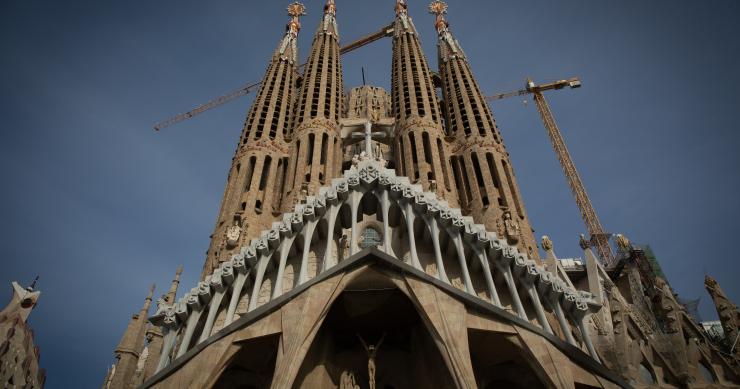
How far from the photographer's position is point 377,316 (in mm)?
18516

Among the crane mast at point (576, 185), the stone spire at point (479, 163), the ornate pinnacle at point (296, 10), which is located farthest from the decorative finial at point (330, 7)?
the crane mast at point (576, 185)

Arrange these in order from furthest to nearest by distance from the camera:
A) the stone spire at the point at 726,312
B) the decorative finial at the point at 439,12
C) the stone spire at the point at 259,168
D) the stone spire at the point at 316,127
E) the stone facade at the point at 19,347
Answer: the decorative finial at the point at 439,12
the stone spire at the point at 316,127
the stone spire at the point at 259,168
the stone spire at the point at 726,312
the stone facade at the point at 19,347

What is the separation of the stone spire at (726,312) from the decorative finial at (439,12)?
2844cm

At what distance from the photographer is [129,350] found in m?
20.0

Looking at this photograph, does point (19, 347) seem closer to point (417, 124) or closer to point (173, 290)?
point (173, 290)

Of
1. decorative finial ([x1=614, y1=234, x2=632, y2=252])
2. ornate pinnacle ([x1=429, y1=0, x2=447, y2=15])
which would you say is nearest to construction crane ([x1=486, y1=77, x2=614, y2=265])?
decorative finial ([x1=614, y1=234, x2=632, y2=252])

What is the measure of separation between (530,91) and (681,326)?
142 ft

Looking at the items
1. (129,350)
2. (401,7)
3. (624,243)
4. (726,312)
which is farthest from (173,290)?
(401,7)

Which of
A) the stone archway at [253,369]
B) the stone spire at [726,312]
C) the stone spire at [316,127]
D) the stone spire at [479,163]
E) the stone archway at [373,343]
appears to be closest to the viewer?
the stone archway at [253,369]

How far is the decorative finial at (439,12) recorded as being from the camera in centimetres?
4342

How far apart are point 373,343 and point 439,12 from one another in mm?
35171

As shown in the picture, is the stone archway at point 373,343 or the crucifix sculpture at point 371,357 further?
the stone archway at point 373,343

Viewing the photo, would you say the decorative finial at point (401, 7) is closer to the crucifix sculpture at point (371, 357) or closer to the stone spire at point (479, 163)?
the stone spire at point (479, 163)

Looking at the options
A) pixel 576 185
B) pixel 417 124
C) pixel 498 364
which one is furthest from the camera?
pixel 576 185
